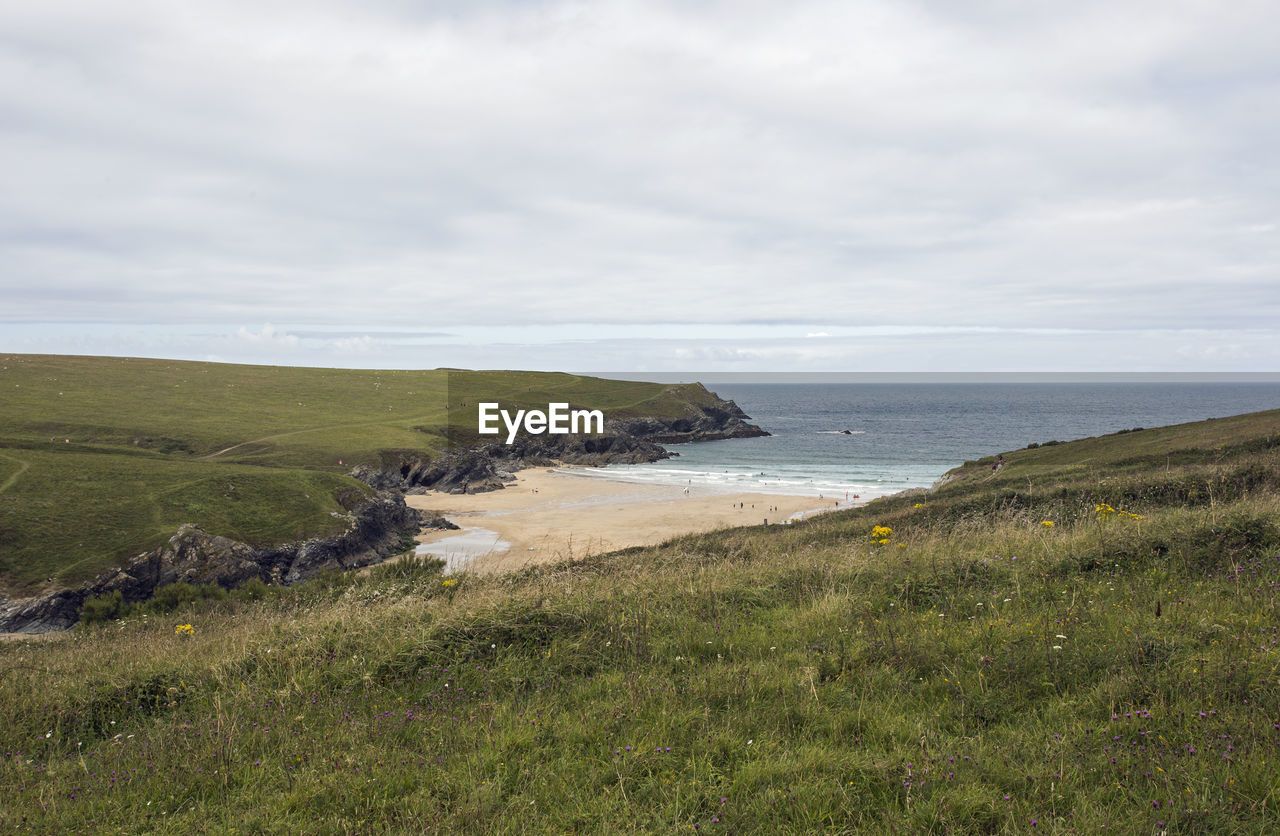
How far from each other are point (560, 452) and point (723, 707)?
336 ft

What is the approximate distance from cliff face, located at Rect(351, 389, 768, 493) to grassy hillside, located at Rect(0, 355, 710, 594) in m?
3.75

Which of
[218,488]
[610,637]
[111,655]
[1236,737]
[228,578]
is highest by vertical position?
[1236,737]

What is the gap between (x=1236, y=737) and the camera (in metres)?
4.47

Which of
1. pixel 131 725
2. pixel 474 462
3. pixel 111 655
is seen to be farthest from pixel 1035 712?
pixel 474 462

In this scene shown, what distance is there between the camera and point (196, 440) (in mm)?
76000

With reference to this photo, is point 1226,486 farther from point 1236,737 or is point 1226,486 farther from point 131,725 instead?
point 131,725

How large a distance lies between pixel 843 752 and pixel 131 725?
23.2ft

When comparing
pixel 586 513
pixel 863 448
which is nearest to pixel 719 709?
pixel 586 513

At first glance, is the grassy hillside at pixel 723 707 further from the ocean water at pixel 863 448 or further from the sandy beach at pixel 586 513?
Result: the ocean water at pixel 863 448

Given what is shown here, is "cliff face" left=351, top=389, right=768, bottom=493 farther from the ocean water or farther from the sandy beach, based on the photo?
the ocean water

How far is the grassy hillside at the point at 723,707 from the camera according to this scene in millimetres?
4363

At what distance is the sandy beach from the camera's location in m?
48.7

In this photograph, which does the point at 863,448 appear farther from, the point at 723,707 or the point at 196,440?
the point at 723,707

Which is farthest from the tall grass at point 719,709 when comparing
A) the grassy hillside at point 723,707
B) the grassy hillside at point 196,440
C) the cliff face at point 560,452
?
the cliff face at point 560,452
